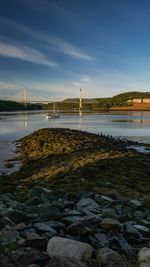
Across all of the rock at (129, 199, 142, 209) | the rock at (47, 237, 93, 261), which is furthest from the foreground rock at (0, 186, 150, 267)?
the rock at (129, 199, 142, 209)

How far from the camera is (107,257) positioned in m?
6.11

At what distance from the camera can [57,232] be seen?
23.4 feet

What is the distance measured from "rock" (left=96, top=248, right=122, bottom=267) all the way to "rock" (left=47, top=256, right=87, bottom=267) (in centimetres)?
39

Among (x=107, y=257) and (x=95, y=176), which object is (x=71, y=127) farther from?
(x=107, y=257)

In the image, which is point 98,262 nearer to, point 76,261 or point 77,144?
point 76,261

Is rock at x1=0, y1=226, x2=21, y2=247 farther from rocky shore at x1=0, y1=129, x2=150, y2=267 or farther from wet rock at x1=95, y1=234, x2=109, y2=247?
wet rock at x1=95, y1=234, x2=109, y2=247

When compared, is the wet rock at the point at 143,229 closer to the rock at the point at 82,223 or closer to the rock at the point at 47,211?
the rock at the point at 82,223

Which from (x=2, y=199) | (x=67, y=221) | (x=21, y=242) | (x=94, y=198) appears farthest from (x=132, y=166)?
(x=21, y=242)

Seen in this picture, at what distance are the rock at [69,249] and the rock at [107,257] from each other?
0.51 feet

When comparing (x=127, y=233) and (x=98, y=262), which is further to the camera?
(x=127, y=233)

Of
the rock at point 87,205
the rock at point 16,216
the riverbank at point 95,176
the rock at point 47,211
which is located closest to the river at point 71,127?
the riverbank at point 95,176

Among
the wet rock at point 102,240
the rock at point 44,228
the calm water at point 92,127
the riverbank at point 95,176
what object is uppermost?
the rock at point 44,228

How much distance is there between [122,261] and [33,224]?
2028 millimetres

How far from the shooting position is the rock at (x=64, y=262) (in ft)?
18.3
